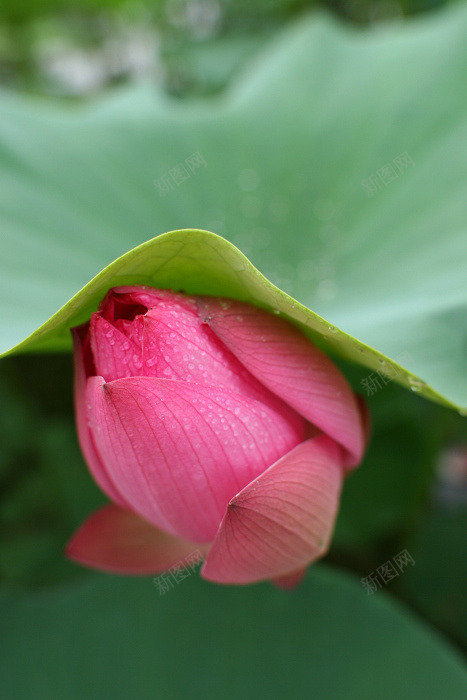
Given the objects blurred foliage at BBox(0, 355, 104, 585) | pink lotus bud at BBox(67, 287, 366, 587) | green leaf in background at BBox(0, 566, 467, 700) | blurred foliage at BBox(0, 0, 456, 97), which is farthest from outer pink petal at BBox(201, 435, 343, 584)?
blurred foliage at BBox(0, 0, 456, 97)

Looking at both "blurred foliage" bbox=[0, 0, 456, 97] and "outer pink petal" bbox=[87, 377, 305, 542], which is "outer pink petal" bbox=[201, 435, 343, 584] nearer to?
"outer pink petal" bbox=[87, 377, 305, 542]

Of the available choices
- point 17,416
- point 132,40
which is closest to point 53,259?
point 17,416

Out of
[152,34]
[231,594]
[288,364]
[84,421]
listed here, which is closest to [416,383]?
[288,364]

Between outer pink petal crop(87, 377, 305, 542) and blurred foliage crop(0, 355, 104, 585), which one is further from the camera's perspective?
blurred foliage crop(0, 355, 104, 585)

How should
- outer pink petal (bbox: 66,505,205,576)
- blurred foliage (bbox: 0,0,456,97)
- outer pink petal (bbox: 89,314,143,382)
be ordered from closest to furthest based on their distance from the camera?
1. outer pink petal (bbox: 89,314,143,382)
2. outer pink petal (bbox: 66,505,205,576)
3. blurred foliage (bbox: 0,0,456,97)

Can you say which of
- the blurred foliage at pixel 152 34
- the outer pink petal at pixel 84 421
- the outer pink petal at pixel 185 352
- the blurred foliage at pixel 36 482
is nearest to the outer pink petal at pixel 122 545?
the outer pink petal at pixel 84 421

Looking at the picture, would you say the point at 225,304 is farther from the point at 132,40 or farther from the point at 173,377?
the point at 132,40

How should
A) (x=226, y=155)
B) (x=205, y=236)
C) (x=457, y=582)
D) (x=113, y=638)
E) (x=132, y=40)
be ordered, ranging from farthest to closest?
(x=132, y=40)
(x=457, y=582)
(x=226, y=155)
(x=113, y=638)
(x=205, y=236)
